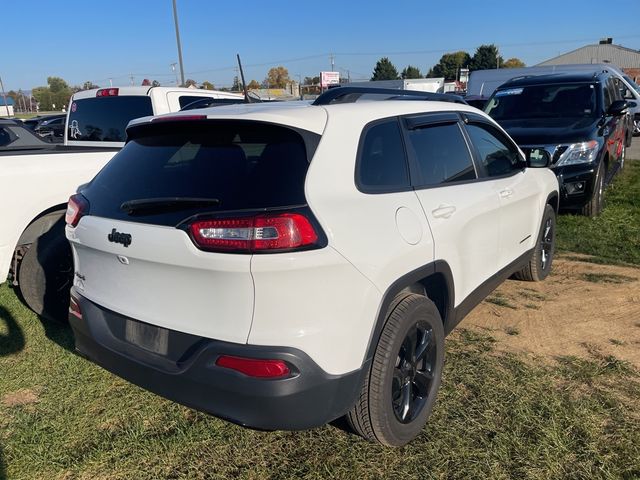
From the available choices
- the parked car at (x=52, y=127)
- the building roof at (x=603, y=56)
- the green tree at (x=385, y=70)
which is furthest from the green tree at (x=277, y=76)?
the parked car at (x=52, y=127)

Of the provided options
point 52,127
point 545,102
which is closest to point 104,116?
point 545,102

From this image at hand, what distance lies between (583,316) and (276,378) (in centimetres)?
314

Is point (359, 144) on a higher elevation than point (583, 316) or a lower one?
higher

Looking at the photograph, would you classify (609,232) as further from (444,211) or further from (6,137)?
(6,137)

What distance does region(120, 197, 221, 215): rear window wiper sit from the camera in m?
2.26

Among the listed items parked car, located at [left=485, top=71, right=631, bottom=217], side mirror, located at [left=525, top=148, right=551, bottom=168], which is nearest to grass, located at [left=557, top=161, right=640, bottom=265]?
parked car, located at [left=485, top=71, right=631, bottom=217]

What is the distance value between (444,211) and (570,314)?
2076 mm

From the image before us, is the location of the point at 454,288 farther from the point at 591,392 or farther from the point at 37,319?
the point at 37,319

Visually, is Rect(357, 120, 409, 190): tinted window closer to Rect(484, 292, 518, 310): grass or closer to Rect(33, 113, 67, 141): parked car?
Rect(484, 292, 518, 310): grass

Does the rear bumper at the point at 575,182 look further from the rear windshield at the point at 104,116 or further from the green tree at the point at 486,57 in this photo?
the green tree at the point at 486,57

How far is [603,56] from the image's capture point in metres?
72.0

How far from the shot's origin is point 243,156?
239 cm

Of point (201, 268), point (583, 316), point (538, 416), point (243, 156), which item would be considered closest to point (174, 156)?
point (243, 156)

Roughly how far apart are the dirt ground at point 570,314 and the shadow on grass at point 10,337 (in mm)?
3440
